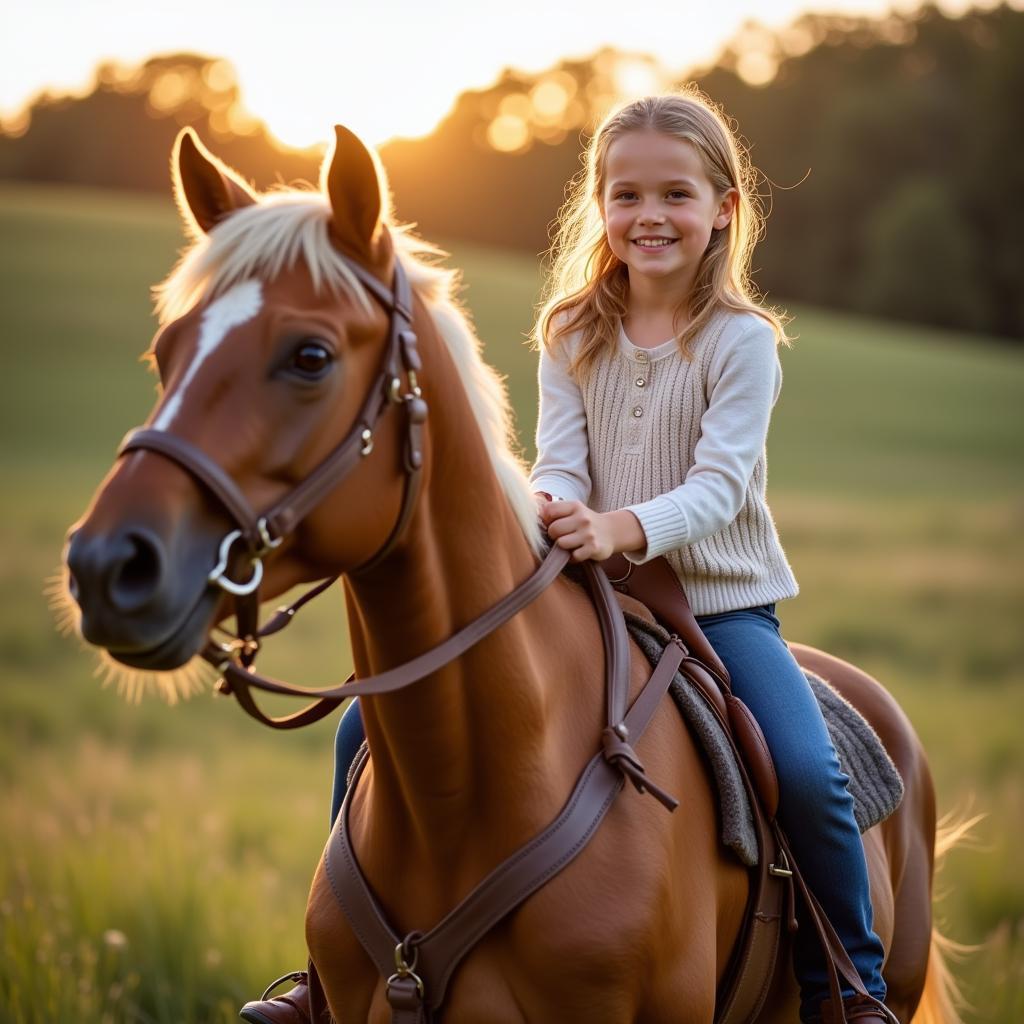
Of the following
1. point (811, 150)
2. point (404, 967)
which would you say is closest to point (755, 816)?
point (404, 967)

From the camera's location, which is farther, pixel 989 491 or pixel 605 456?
pixel 989 491

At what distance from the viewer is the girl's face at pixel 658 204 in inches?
138

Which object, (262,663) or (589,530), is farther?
(262,663)

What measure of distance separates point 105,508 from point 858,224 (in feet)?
196

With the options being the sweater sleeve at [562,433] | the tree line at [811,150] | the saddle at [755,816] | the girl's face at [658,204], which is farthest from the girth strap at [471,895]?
the tree line at [811,150]

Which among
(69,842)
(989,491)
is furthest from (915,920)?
(989,491)

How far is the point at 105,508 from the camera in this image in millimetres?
2100

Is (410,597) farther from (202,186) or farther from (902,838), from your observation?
(902,838)

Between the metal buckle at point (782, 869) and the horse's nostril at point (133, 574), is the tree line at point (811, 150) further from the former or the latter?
the horse's nostril at point (133, 574)

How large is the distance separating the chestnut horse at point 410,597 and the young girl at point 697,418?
1.11ft

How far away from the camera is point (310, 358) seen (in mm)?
2289

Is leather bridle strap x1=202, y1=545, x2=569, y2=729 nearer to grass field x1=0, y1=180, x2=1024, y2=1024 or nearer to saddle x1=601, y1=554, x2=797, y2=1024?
saddle x1=601, y1=554, x2=797, y2=1024

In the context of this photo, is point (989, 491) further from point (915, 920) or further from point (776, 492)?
point (915, 920)

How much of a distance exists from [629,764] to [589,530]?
1.87 ft
